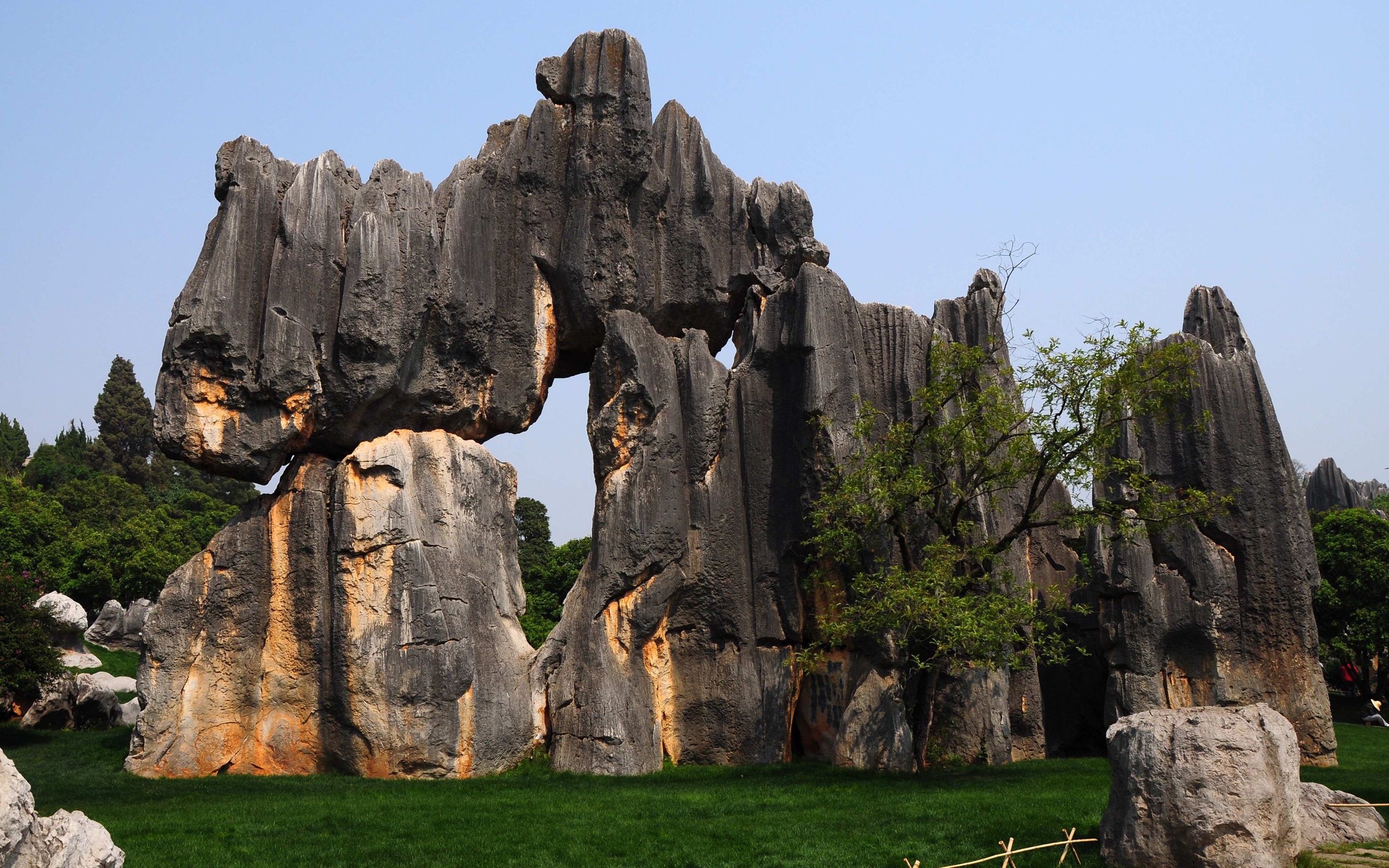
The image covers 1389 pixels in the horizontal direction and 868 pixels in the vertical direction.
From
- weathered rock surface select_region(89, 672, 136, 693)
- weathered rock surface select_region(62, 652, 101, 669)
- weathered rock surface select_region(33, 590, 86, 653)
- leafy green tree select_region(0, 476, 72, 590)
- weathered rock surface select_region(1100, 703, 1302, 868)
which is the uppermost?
leafy green tree select_region(0, 476, 72, 590)

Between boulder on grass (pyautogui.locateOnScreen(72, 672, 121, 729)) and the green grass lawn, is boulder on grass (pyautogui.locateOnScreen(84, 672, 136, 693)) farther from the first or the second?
the green grass lawn

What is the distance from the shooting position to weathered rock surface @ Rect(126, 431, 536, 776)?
20.5 m

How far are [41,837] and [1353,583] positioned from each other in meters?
35.4

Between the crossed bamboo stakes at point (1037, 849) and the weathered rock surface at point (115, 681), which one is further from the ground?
the weathered rock surface at point (115, 681)

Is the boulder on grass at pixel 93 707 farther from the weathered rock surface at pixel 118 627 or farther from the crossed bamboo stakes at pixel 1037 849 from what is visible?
the crossed bamboo stakes at pixel 1037 849

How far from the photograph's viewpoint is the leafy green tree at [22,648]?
961 inches

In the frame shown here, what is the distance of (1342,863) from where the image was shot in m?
11.7

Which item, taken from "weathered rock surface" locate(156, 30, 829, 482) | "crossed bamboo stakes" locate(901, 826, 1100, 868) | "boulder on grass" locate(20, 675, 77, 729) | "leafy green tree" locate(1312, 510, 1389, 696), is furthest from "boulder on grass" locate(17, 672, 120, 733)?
"leafy green tree" locate(1312, 510, 1389, 696)

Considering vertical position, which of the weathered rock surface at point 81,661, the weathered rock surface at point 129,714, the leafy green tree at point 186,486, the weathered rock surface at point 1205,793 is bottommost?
the weathered rock surface at point 1205,793

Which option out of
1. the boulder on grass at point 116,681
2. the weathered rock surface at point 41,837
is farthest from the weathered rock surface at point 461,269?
the weathered rock surface at point 41,837

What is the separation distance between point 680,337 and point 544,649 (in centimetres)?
691

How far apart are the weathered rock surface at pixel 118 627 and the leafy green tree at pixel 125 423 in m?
35.6

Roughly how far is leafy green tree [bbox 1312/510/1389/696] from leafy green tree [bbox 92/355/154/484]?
64.3 meters

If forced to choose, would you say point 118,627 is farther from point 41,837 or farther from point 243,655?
point 41,837
